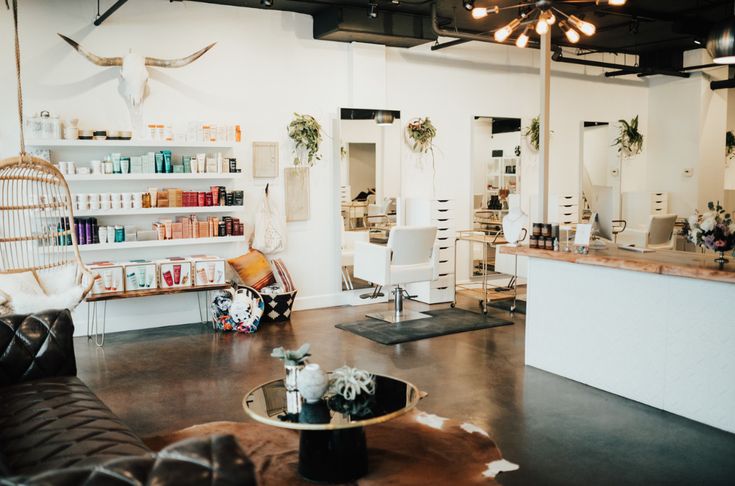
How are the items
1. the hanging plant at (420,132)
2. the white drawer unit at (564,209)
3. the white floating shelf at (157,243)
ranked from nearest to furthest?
the white floating shelf at (157,243) < the hanging plant at (420,132) < the white drawer unit at (564,209)

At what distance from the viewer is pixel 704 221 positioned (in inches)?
168

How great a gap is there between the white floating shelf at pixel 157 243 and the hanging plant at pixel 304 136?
1.27m

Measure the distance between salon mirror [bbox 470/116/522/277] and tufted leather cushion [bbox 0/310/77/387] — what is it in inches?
247

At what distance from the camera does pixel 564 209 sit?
→ 31.7ft

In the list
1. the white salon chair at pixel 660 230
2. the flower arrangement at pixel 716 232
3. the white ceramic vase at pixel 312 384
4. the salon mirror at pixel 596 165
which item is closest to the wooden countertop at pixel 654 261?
the flower arrangement at pixel 716 232

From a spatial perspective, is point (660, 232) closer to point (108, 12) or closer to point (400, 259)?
point (400, 259)

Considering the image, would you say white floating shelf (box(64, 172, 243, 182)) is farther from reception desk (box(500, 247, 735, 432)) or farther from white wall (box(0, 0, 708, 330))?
reception desk (box(500, 247, 735, 432))

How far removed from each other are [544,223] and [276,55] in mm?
3844

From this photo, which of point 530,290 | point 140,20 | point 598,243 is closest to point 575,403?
point 530,290

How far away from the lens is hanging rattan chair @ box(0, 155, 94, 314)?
4.77 metres

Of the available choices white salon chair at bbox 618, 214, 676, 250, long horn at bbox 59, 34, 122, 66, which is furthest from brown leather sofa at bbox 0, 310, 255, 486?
white salon chair at bbox 618, 214, 676, 250

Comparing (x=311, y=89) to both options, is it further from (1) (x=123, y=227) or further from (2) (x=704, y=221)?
(2) (x=704, y=221)

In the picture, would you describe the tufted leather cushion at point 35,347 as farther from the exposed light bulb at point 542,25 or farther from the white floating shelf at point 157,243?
the exposed light bulb at point 542,25

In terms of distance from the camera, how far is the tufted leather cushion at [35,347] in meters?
3.57
